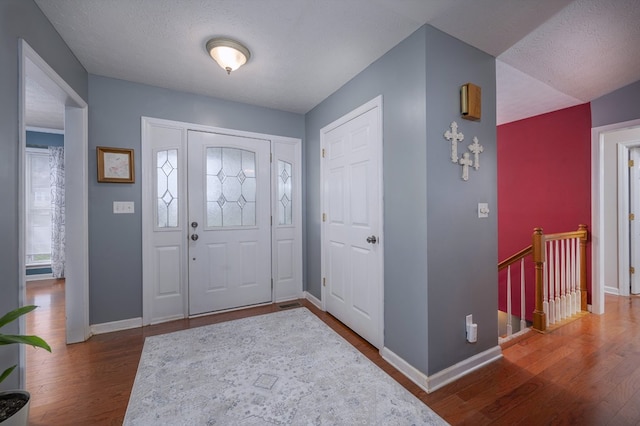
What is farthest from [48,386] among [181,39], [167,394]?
[181,39]

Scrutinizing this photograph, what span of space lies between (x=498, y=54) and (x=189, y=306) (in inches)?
147

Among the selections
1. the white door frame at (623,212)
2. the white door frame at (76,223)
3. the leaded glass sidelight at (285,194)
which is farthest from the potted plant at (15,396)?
the white door frame at (623,212)

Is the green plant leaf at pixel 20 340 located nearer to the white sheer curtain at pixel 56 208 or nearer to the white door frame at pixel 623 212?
the white sheer curtain at pixel 56 208

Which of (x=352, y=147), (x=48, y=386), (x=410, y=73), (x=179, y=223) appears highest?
(x=410, y=73)

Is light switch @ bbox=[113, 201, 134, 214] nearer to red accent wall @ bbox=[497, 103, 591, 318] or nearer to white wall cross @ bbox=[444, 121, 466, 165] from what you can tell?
white wall cross @ bbox=[444, 121, 466, 165]

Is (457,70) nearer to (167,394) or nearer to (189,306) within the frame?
(167,394)

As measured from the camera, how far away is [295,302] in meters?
3.39

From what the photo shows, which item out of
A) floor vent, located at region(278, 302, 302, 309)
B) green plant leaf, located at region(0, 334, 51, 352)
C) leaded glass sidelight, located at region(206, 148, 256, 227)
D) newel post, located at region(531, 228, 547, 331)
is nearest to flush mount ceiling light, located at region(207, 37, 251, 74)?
leaded glass sidelight, located at region(206, 148, 256, 227)

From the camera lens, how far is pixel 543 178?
11.7 ft

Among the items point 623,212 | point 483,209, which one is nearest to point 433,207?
point 483,209

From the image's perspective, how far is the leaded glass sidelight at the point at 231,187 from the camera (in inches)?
120

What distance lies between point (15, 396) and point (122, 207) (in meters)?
1.78

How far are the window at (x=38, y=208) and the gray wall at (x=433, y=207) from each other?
225 inches

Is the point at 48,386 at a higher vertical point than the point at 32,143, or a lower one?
lower
